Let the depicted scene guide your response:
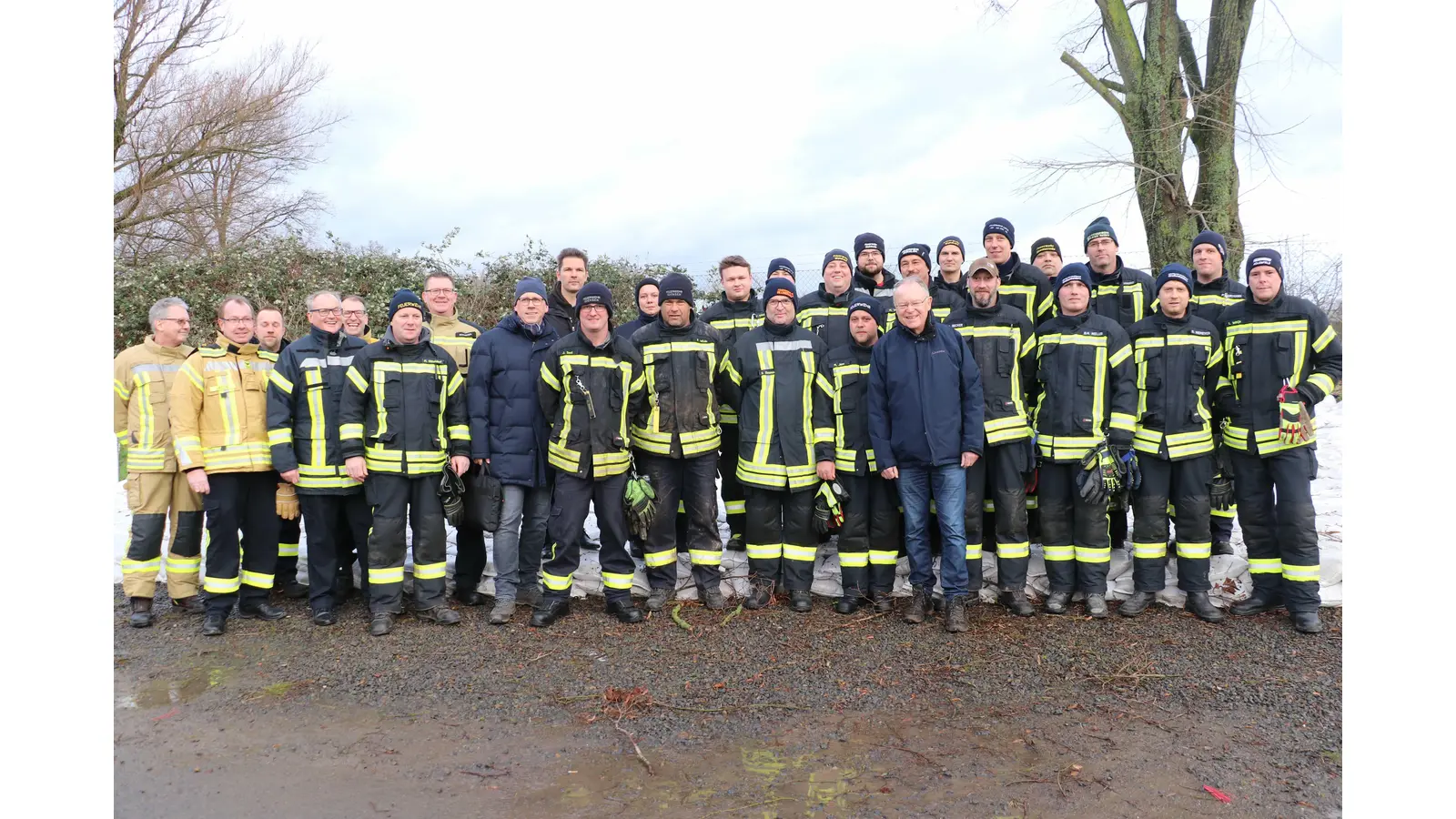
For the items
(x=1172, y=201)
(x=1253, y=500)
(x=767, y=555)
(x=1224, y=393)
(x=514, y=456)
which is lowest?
(x=767, y=555)

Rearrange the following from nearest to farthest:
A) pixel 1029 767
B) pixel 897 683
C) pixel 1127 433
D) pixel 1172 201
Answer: pixel 1029 767 < pixel 897 683 < pixel 1127 433 < pixel 1172 201

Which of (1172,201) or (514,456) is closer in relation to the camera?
(514,456)

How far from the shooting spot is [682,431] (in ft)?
19.1

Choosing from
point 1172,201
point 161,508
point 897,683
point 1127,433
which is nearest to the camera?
point 897,683

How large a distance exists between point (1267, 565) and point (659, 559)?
13.7 ft

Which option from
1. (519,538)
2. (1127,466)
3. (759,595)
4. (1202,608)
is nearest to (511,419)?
(519,538)

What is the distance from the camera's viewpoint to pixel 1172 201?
34.3 ft

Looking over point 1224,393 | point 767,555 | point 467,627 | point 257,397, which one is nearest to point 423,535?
point 467,627

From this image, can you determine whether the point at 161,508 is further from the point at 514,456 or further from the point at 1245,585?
the point at 1245,585

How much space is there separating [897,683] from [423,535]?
10.7ft

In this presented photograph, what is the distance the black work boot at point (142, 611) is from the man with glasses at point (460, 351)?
208cm

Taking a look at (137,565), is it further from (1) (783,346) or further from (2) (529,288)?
(1) (783,346)

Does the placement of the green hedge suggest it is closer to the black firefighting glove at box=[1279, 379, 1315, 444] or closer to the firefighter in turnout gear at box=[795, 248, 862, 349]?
the firefighter in turnout gear at box=[795, 248, 862, 349]

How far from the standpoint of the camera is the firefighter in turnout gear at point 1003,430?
5.71m
